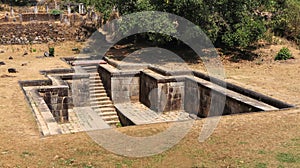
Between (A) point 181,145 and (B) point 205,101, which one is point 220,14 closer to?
(B) point 205,101

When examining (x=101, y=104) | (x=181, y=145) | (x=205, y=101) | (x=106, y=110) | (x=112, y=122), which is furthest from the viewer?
(x=101, y=104)

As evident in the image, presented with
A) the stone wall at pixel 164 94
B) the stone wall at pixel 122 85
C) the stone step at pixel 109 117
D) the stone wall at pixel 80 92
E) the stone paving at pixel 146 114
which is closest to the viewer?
the stone paving at pixel 146 114

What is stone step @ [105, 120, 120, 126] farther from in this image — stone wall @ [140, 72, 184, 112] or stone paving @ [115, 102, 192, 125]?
stone wall @ [140, 72, 184, 112]

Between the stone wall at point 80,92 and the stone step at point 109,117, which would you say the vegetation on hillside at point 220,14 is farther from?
the stone step at point 109,117

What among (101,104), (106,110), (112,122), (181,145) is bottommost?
(112,122)

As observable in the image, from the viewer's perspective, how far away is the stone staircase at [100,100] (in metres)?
12.9

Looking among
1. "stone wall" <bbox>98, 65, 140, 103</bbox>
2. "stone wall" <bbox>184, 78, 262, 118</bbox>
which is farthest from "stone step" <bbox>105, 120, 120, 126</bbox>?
"stone wall" <bbox>184, 78, 262, 118</bbox>

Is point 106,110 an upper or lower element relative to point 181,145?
lower

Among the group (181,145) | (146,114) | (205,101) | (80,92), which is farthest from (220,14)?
(181,145)

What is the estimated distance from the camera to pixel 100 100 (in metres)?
13.9

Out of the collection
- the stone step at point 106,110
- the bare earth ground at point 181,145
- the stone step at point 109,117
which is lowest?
the stone step at point 109,117

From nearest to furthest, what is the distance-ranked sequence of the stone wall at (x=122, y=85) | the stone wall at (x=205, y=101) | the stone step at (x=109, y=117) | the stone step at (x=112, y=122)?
the stone wall at (x=205, y=101)
the stone step at (x=112, y=122)
the stone step at (x=109, y=117)
the stone wall at (x=122, y=85)

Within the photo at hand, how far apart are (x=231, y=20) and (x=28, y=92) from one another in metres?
10.3

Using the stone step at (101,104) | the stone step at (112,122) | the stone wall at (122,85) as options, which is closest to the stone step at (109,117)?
the stone step at (112,122)
